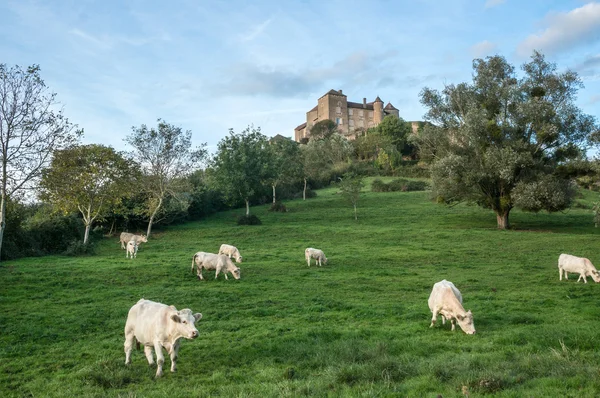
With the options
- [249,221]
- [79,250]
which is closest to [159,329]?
[79,250]

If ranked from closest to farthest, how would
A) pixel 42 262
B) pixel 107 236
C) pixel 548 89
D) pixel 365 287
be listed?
1. pixel 365 287
2. pixel 42 262
3. pixel 548 89
4. pixel 107 236

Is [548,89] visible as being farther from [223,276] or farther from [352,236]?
[223,276]

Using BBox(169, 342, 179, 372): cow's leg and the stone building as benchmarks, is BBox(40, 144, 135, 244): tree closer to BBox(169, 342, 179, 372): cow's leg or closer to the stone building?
BBox(169, 342, 179, 372): cow's leg

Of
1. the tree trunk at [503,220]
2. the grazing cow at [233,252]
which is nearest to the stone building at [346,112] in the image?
the tree trunk at [503,220]

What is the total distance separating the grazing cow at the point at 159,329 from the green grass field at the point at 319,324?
39 cm

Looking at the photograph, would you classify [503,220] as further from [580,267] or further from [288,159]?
[288,159]

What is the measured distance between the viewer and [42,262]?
26.2 meters

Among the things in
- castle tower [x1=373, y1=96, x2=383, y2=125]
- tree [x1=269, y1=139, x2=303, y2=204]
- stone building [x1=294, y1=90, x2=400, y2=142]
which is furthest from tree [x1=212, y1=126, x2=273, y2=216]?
castle tower [x1=373, y1=96, x2=383, y2=125]

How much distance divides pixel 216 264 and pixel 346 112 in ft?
417

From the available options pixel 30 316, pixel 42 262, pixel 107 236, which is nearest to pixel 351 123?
pixel 107 236

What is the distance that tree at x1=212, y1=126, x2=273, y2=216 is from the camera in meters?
50.3

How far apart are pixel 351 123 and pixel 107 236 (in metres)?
111

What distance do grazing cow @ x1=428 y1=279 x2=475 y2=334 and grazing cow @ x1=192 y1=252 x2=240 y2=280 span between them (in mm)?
10415

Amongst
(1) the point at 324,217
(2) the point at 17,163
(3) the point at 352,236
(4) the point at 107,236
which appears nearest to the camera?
(2) the point at 17,163
